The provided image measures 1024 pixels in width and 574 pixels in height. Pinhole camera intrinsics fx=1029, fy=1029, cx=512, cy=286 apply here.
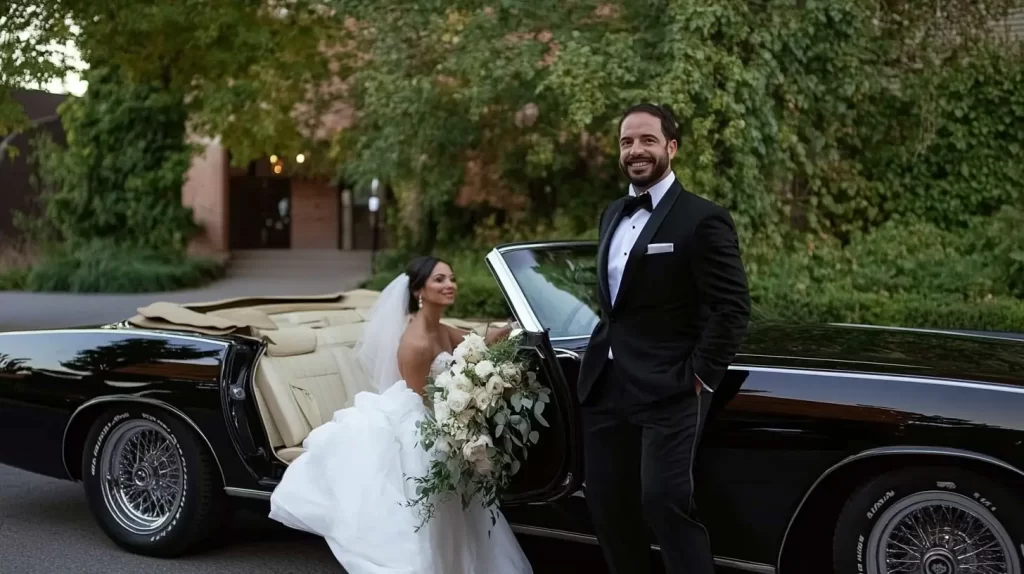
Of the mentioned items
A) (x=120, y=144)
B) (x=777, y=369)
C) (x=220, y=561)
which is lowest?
(x=220, y=561)

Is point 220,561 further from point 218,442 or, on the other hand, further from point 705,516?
point 705,516

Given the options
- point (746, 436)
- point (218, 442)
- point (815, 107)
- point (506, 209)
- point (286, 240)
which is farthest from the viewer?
point (286, 240)

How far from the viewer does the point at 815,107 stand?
12.6 metres

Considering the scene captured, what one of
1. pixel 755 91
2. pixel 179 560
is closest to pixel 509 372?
pixel 179 560

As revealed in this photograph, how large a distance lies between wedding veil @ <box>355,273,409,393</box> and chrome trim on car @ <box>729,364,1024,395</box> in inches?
68.4

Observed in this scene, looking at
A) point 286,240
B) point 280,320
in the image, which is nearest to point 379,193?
point 286,240

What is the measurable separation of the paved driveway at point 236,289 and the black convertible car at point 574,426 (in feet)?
31.3

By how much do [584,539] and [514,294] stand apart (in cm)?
101

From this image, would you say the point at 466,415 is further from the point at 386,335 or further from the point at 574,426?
the point at 386,335

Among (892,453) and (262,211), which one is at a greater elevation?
(262,211)

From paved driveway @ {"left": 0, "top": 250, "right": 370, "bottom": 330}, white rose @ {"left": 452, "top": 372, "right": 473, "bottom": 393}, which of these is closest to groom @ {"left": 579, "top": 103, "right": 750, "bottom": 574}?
white rose @ {"left": 452, "top": 372, "right": 473, "bottom": 393}

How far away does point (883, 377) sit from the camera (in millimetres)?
3344

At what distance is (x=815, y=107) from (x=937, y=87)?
1765 mm

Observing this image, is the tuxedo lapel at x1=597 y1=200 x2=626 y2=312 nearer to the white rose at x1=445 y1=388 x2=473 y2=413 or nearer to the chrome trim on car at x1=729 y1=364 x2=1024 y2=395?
the chrome trim on car at x1=729 y1=364 x2=1024 y2=395
